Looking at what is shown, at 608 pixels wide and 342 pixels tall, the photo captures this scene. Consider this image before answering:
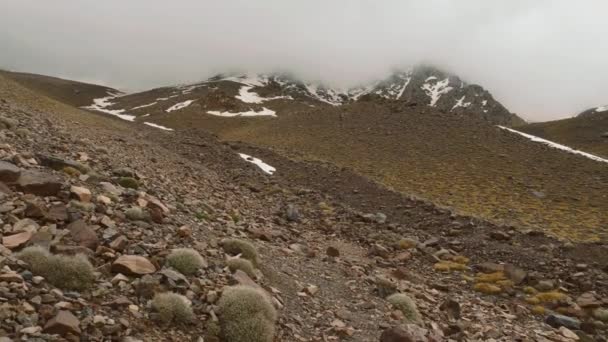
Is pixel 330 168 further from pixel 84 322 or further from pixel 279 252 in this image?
pixel 84 322

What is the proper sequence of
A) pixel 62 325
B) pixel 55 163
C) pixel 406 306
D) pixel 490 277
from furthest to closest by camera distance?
pixel 490 277 < pixel 55 163 < pixel 406 306 < pixel 62 325

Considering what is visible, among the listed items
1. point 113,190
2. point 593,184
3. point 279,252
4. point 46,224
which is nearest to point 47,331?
point 46,224

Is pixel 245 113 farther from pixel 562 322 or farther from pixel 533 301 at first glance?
pixel 562 322

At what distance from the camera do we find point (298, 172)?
32594 mm

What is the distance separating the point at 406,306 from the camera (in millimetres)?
11469

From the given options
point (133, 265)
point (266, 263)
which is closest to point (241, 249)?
point (266, 263)

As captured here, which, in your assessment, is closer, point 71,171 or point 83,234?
point 83,234

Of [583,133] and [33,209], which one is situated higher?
[583,133]

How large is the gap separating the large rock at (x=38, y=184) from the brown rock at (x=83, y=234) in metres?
1.73

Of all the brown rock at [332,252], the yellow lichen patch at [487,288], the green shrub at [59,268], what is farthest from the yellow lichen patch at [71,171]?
the yellow lichen patch at [487,288]

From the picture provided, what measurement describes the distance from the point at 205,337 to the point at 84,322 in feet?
6.13

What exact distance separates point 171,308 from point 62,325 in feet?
5.67

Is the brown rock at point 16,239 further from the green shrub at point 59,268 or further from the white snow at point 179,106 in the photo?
the white snow at point 179,106

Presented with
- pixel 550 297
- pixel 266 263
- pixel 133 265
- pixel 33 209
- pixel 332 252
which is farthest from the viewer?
pixel 332 252
